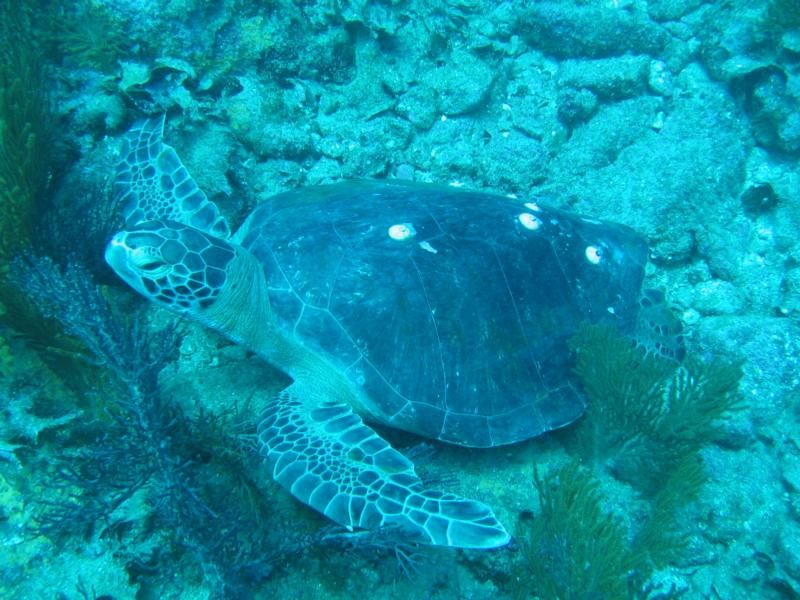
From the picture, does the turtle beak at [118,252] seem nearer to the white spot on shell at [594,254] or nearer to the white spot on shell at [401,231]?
the white spot on shell at [401,231]

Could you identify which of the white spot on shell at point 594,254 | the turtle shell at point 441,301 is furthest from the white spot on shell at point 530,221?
the white spot on shell at point 594,254

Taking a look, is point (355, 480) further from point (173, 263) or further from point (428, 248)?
point (173, 263)

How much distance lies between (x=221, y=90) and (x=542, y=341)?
9.69 ft

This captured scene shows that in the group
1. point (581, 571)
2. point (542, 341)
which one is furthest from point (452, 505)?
point (542, 341)

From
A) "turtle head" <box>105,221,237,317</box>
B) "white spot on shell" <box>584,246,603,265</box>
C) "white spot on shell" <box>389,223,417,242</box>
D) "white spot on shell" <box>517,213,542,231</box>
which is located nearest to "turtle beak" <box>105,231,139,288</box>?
"turtle head" <box>105,221,237,317</box>

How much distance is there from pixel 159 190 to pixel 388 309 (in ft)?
5.53

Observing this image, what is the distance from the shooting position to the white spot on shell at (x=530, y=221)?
2.64 meters

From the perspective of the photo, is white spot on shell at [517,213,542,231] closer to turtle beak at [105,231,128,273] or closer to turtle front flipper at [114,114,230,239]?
turtle front flipper at [114,114,230,239]

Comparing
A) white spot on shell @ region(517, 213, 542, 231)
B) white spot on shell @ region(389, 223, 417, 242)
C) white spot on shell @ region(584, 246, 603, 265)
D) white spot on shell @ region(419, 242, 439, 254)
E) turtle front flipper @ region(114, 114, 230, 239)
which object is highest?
white spot on shell @ region(517, 213, 542, 231)

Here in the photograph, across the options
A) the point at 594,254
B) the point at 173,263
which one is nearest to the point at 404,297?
the point at 173,263

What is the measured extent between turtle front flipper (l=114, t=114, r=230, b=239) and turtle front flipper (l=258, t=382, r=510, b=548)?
1.32 metres

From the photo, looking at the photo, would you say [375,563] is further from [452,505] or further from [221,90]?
[221,90]

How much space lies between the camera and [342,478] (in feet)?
6.22

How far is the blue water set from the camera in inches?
69.9
